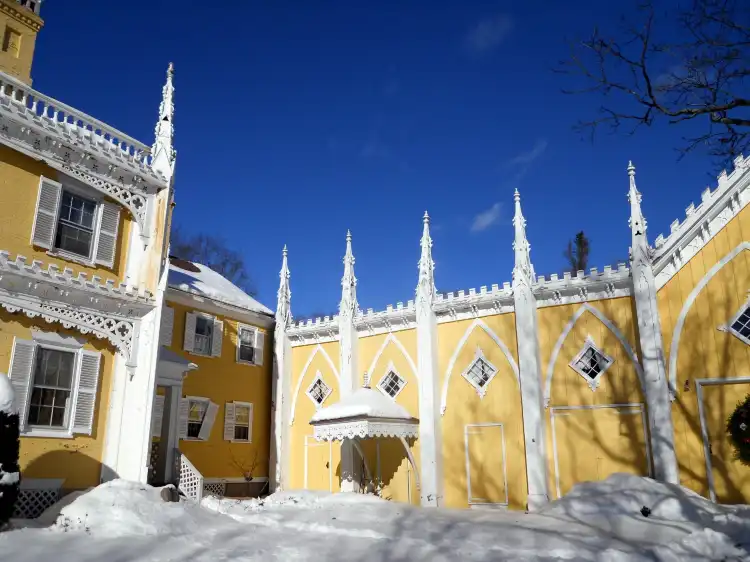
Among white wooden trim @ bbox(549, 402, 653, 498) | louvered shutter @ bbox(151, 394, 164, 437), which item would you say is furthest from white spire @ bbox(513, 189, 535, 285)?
louvered shutter @ bbox(151, 394, 164, 437)

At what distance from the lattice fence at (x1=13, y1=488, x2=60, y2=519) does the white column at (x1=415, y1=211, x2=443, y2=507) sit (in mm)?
9546

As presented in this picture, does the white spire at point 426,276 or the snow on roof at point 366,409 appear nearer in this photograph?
the snow on roof at point 366,409

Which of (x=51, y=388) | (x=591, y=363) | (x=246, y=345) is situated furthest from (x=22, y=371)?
(x=591, y=363)

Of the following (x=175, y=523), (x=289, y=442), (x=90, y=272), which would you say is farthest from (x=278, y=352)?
(x=175, y=523)

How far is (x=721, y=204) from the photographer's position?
14578 millimetres

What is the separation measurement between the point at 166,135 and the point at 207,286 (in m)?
6.71

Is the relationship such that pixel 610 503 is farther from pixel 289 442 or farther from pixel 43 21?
pixel 43 21

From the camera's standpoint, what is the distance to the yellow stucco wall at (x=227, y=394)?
18391mm

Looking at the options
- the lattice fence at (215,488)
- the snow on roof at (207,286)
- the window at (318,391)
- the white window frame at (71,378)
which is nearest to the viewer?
the white window frame at (71,378)

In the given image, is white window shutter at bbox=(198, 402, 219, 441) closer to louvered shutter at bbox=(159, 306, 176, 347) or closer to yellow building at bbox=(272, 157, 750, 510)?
louvered shutter at bbox=(159, 306, 176, 347)

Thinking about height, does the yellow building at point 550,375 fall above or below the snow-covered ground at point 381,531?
above

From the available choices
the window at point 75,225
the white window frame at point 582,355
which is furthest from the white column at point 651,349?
the window at point 75,225

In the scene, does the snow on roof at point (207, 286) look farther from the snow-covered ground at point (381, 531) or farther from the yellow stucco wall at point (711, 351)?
the yellow stucco wall at point (711, 351)

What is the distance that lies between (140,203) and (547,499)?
476 inches
